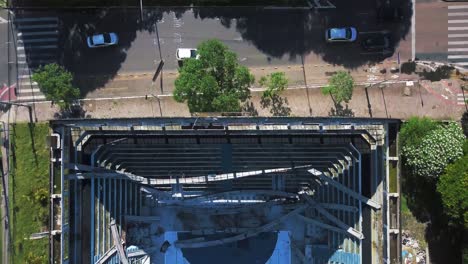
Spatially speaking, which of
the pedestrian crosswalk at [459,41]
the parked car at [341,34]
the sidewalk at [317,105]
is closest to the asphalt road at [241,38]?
the parked car at [341,34]

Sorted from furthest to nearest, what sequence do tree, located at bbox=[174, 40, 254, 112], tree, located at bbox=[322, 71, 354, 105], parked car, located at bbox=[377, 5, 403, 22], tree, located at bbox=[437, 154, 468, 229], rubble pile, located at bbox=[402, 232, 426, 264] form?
parked car, located at bbox=[377, 5, 403, 22]
rubble pile, located at bbox=[402, 232, 426, 264]
tree, located at bbox=[322, 71, 354, 105]
tree, located at bbox=[174, 40, 254, 112]
tree, located at bbox=[437, 154, 468, 229]

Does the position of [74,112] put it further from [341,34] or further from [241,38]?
[341,34]

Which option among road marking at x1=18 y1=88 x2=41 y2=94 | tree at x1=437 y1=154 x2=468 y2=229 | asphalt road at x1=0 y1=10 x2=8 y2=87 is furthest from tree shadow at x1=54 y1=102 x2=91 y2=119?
tree at x1=437 y1=154 x2=468 y2=229

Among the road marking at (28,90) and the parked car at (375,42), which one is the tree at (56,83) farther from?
the parked car at (375,42)

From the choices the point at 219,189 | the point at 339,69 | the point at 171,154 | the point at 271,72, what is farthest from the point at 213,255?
the point at 339,69

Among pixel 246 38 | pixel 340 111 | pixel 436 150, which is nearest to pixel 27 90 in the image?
pixel 246 38

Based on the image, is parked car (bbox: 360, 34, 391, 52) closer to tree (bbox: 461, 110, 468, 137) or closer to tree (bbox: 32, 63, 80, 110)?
tree (bbox: 461, 110, 468, 137)
